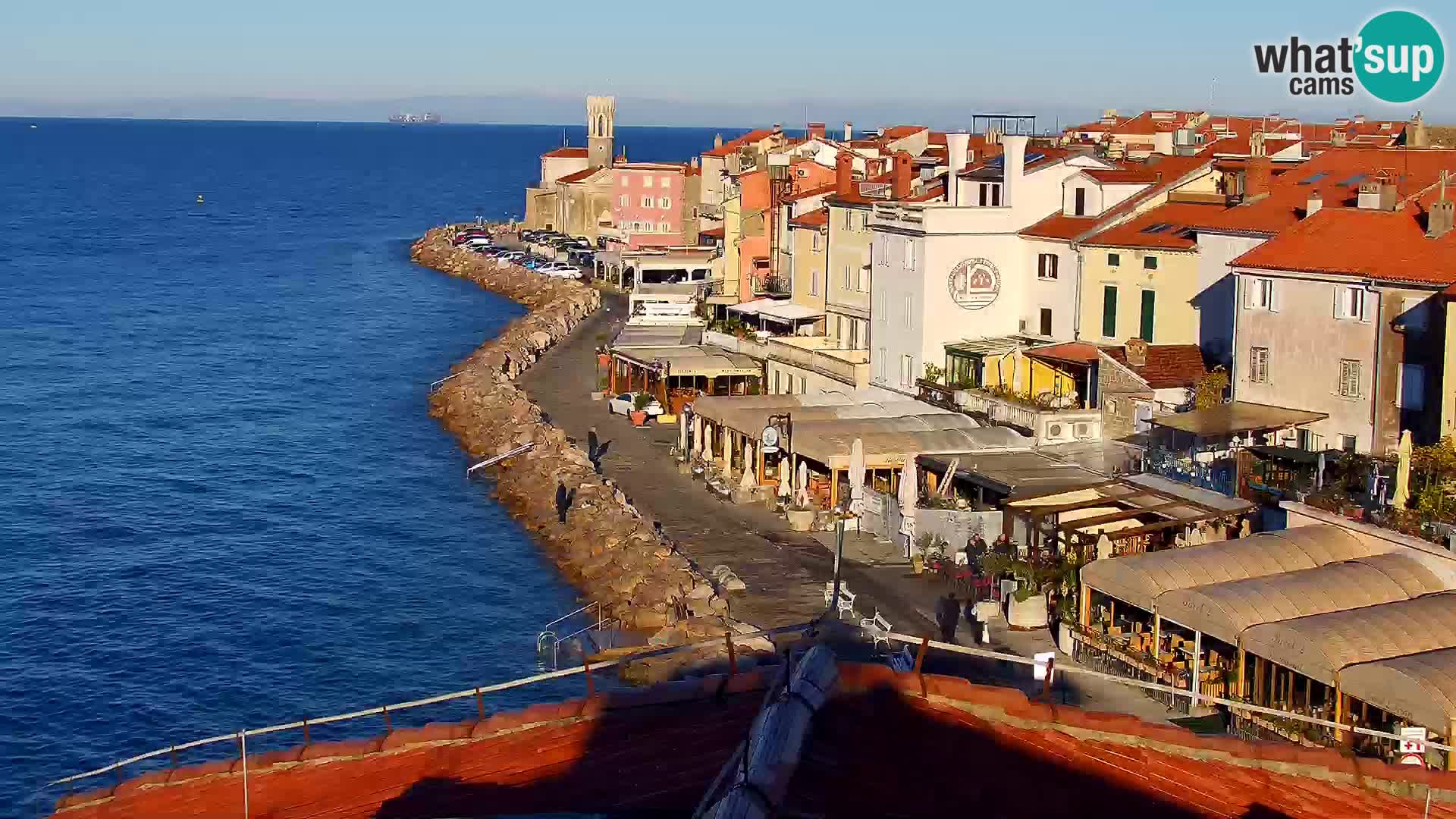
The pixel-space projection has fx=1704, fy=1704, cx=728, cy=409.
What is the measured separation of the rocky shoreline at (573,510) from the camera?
1139 inches

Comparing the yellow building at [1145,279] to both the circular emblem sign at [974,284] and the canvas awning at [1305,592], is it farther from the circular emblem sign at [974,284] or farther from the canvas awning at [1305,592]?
the canvas awning at [1305,592]

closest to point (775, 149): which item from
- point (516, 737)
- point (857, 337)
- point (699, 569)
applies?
point (857, 337)

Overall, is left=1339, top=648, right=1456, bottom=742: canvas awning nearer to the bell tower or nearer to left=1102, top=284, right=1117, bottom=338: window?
left=1102, top=284, right=1117, bottom=338: window

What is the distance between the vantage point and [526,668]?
28.6m

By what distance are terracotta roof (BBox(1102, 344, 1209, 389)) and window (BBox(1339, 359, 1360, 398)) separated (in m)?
4.92

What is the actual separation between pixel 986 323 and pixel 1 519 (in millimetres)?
24436


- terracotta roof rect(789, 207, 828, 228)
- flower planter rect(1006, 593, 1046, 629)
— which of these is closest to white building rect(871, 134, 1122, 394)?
terracotta roof rect(789, 207, 828, 228)

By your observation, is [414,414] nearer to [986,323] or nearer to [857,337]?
[857,337]

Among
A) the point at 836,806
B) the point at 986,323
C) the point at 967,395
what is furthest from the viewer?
the point at 986,323

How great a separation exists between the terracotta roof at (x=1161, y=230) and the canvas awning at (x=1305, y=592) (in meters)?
13.9

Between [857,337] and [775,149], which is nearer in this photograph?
[857,337]

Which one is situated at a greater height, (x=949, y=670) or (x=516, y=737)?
(x=516, y=737)

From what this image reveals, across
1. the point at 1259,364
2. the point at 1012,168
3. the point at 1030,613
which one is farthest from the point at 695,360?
the point at 1030,613

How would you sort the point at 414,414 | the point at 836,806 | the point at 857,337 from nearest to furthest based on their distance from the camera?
the point at 836,806, the point at 857,337, the point at 414,414
